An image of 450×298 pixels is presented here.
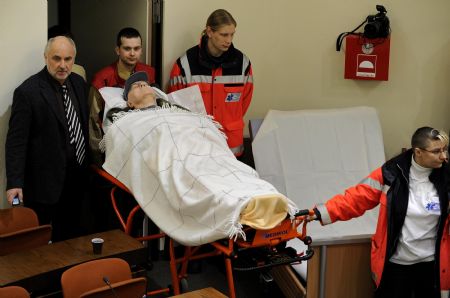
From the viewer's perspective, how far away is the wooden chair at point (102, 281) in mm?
3074

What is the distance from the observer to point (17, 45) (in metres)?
4.13

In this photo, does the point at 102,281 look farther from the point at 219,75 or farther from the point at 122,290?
the point at 219,75

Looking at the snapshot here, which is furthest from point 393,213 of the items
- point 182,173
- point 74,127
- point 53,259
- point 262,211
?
point 74,127

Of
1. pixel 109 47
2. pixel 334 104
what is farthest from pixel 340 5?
pixel 109 47

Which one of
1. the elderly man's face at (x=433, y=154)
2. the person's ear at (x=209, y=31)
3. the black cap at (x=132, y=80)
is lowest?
the elderly man's face at (x=433, y=154)

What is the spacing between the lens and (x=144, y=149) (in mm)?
3852

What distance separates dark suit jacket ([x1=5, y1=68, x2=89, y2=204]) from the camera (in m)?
3.93

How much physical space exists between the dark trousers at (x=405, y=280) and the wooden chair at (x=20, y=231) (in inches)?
71.0

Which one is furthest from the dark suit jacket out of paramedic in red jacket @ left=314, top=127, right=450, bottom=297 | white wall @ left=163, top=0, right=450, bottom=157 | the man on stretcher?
white wall @ left=163, top=0, right=450, bottom=157

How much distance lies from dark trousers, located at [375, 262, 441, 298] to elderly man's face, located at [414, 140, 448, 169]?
53 cm

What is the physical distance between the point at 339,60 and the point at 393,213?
6.81 ft

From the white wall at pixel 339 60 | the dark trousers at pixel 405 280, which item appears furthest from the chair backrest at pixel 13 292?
the white wall at pixel 339 60

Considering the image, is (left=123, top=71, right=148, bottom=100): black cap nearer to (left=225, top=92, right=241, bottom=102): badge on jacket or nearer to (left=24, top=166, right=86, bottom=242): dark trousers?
(left=24, top=166, right=86, bottom=242): dark trousers

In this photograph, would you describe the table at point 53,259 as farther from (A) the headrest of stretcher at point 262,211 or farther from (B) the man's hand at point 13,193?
(A) the headrest of stretcher at point 262,211
